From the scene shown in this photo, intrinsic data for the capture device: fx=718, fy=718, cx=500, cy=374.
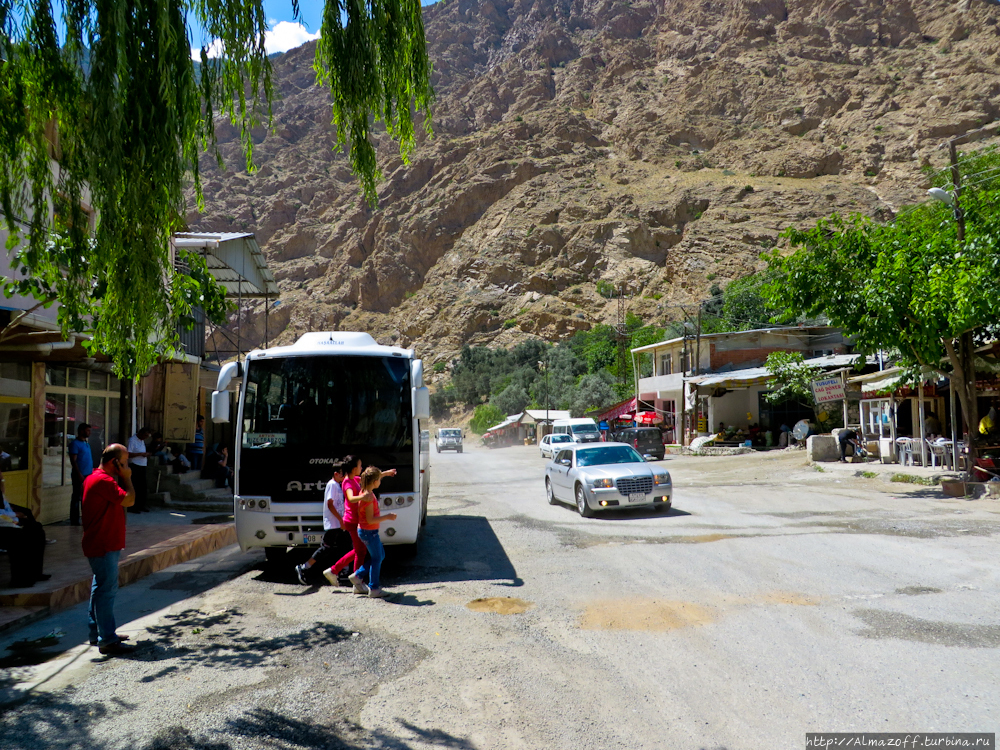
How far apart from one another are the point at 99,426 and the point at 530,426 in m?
53.3

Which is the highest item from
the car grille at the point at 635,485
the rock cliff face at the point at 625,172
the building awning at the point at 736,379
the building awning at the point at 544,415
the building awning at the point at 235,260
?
the rock cliff face at the point at 625,172

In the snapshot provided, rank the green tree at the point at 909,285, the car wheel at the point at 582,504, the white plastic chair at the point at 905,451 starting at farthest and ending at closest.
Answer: the white plastic chair at the point at 905,451 → the green tree at the point at 909,285 → the car wheel at the point at 582,504

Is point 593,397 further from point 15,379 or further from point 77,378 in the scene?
point 15,379

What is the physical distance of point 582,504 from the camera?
14.3 meters

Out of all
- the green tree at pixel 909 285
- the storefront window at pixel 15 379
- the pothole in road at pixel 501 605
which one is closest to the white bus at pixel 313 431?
the pothole in road at pixel 501 605

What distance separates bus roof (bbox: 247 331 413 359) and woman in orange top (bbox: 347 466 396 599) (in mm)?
1915

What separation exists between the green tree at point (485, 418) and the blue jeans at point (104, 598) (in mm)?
71580

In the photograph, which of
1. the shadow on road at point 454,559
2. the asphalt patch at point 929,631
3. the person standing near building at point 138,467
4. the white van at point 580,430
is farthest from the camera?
the white van at point 580,430

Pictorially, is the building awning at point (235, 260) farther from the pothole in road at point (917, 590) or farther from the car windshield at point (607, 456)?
the pothole in road at point (917, 590)

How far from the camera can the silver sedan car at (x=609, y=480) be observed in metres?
13.6

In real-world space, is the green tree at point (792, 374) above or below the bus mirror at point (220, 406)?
above

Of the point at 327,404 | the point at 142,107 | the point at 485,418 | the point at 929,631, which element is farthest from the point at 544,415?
the point at 142,107

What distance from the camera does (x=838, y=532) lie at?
37.1ft

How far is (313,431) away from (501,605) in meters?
3.40
